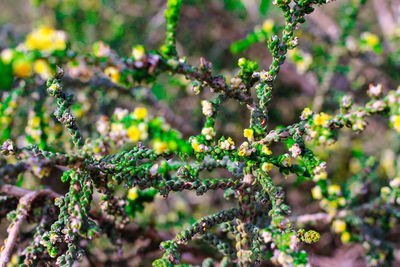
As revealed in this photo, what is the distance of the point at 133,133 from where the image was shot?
1.02m

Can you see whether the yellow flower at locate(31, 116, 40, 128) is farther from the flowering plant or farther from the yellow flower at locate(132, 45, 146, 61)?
the yellow flower at locate(132, 45, 146, 61)

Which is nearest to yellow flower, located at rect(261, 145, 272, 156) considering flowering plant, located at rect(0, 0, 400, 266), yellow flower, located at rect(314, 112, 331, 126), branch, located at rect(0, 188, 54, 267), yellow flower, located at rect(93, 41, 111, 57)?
flowering plant, located at rect(0, 0, 400, 266)

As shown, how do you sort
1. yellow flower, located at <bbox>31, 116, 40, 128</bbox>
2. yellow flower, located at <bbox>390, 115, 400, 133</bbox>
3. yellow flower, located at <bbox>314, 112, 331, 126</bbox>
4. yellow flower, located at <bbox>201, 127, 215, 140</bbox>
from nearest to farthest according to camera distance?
yellow flower, located at <bbox>390, 115, 400, 133</bbox> < yellow flower, located at <bbox>314, 112, 331, 126</bbox> < yellow flower, located at <bbox>201, 127, 215, 140</bbox> < yellow flower, located at <bbox>31, 116, 40, 128</bbox>

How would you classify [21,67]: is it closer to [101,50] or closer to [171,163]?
[101,50]

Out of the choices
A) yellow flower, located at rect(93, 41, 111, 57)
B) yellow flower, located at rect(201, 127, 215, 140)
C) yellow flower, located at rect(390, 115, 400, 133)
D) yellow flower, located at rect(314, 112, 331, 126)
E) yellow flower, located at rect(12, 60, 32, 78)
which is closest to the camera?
yellow flower, located at rect(12, 60, 32, 78)

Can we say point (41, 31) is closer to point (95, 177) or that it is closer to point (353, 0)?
point (95, 177)

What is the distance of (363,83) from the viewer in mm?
3307

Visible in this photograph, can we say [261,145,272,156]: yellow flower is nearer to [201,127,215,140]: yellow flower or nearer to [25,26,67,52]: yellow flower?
[201,127,215,140]: yellow flower

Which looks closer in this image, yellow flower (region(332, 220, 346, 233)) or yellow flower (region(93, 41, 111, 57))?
yellow flower (region(93, 41, 111, 57))

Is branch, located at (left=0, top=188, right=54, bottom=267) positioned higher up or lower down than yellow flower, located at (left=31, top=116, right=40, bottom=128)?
lower down

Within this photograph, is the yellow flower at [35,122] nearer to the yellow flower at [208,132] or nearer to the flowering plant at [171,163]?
the flowering plant at [171,163]

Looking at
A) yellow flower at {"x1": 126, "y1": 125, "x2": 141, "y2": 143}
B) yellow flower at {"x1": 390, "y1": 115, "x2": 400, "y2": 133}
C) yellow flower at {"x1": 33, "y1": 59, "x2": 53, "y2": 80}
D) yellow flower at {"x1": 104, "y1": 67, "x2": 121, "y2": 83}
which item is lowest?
yellow flower at {"x1": 126, "y1": 125, "x2": 141, "y2": 143}

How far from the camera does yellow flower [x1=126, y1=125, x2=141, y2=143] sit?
3.34 feet

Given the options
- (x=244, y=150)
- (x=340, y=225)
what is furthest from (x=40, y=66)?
(x=340, y=225)
